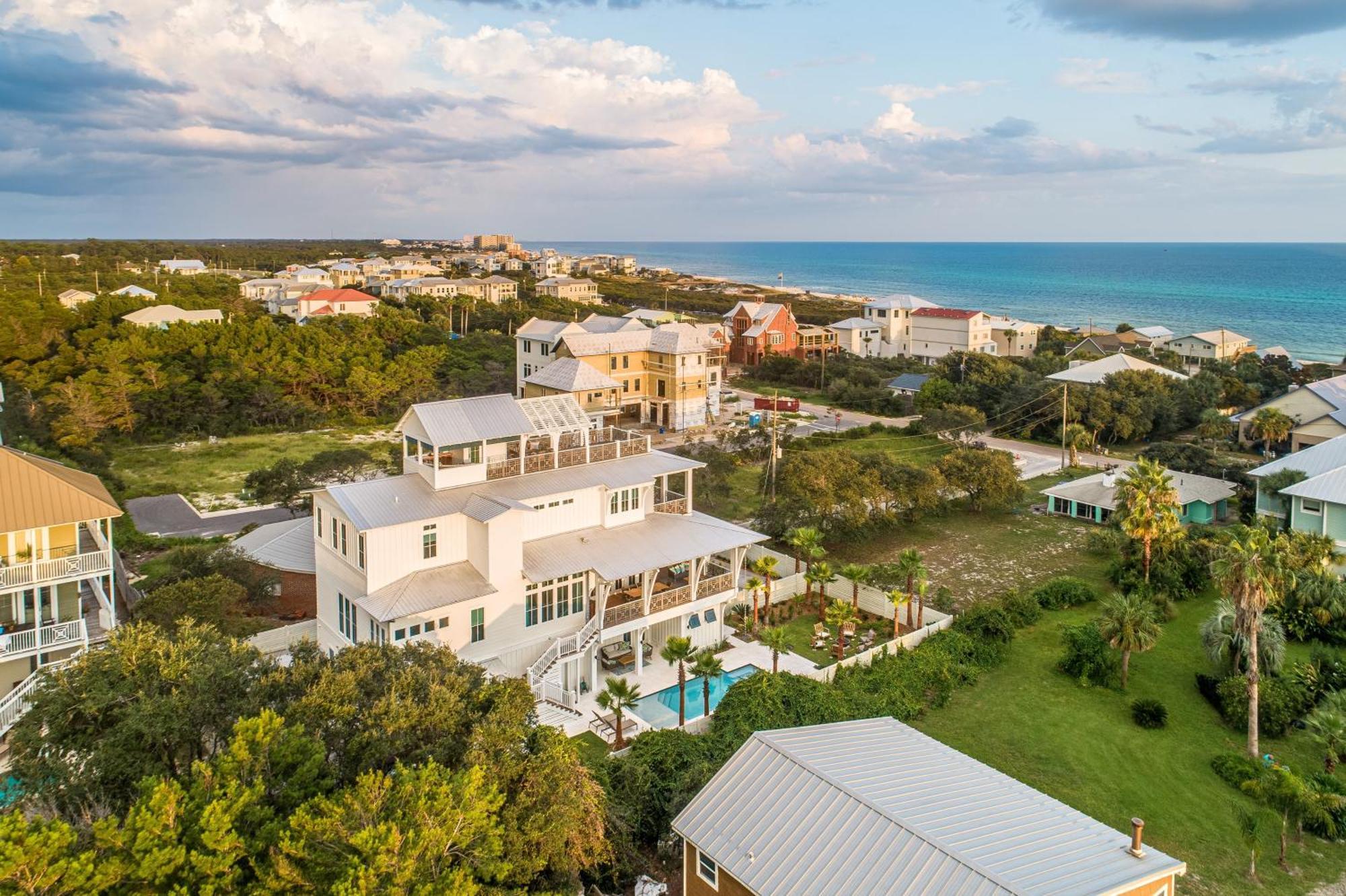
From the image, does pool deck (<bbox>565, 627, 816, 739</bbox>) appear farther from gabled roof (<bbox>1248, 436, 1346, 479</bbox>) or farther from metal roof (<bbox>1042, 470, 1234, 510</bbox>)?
gabled roof (<bbox>1248, 436, 1346, 479</bbox>)

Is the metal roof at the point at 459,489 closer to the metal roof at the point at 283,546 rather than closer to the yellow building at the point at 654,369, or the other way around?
the metal roof at the point at 283,546

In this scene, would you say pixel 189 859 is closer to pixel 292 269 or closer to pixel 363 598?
pixel 363 598

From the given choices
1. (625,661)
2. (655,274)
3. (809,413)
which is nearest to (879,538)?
(625,661)

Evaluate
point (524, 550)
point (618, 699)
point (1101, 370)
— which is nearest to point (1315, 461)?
point (1101, 370)

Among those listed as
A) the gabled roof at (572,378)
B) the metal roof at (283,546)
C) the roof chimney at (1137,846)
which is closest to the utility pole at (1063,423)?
the gabled roof at (572,378)

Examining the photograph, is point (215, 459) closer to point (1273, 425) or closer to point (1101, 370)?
point (1273, 425)

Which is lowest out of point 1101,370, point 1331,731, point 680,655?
point 1331,731

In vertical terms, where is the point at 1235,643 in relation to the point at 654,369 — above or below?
below
